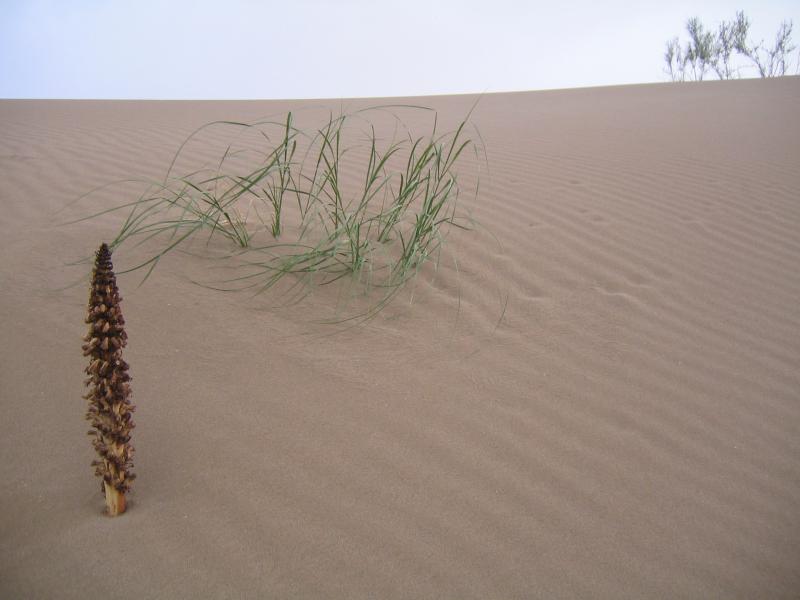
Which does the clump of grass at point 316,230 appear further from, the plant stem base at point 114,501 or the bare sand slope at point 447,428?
the plant stem base at point 114,501

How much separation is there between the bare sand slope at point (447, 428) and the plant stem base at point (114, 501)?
41 mm

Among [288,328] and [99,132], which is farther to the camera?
[99,132]

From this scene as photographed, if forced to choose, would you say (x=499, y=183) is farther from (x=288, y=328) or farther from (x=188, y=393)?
(x=188, y=393)

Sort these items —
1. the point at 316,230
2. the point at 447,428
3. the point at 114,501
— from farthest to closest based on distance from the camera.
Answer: the point at 316,230 → the point at 447,428 → the point at 114,501

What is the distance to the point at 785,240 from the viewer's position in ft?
12.2

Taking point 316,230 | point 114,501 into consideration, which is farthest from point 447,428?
point 316,230

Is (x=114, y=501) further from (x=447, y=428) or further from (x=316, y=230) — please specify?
(x=316, y=230)

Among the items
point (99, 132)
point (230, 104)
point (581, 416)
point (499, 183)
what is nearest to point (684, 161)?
point (499, 183)

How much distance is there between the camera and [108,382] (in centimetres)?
146

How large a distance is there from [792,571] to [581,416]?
712mm

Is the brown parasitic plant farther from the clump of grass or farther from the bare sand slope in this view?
the clump of grass

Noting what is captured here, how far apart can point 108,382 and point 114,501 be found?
0.34 meters

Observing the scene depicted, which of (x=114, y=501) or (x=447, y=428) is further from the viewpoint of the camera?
(x=447, y=428)

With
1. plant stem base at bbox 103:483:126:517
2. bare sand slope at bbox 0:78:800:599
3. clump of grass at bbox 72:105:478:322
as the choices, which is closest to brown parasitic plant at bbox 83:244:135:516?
plant stem base at bbox 103:483:126:517
